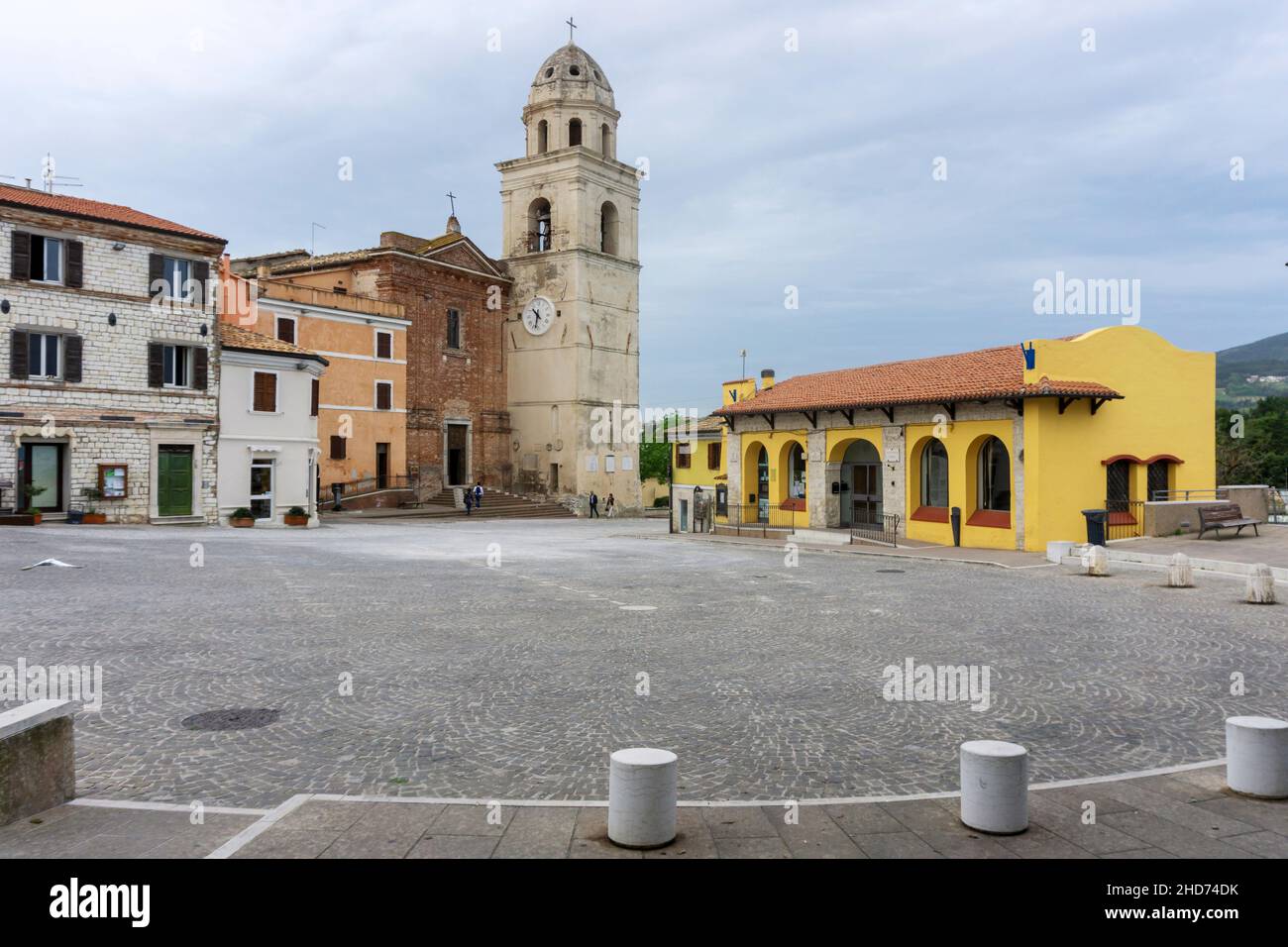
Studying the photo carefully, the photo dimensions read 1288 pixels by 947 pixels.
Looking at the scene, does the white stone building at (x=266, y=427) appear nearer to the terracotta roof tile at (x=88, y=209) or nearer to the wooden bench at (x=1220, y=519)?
the terracotta roof tile at (x=88, y=209)

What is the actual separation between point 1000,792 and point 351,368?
41342mm

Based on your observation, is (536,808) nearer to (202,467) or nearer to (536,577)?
(536,577)

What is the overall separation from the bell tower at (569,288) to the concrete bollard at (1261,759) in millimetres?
45416

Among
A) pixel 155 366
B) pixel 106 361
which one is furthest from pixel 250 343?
pixel 106 361

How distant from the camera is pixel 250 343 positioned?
105 feet

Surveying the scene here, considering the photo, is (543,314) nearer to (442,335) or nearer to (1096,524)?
(442,335)

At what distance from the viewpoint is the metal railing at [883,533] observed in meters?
26.8

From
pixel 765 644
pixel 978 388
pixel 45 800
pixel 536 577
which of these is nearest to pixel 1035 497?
pixel 978 388

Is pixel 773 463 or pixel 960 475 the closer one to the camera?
pixel 960 475

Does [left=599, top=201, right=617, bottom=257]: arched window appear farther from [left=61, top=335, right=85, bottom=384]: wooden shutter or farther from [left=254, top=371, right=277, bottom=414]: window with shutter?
[left=61, top=335, right=85, bottom=384]: wooden shutter

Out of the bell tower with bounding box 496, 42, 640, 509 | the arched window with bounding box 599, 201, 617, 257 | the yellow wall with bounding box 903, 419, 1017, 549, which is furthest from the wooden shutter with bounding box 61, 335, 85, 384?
the arched window with bounding box 599, 201, 617, 257

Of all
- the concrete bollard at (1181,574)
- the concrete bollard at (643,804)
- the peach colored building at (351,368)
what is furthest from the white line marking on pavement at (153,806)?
the peach colored building at (351,368)

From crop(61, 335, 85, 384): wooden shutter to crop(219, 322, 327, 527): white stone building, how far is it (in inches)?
168
